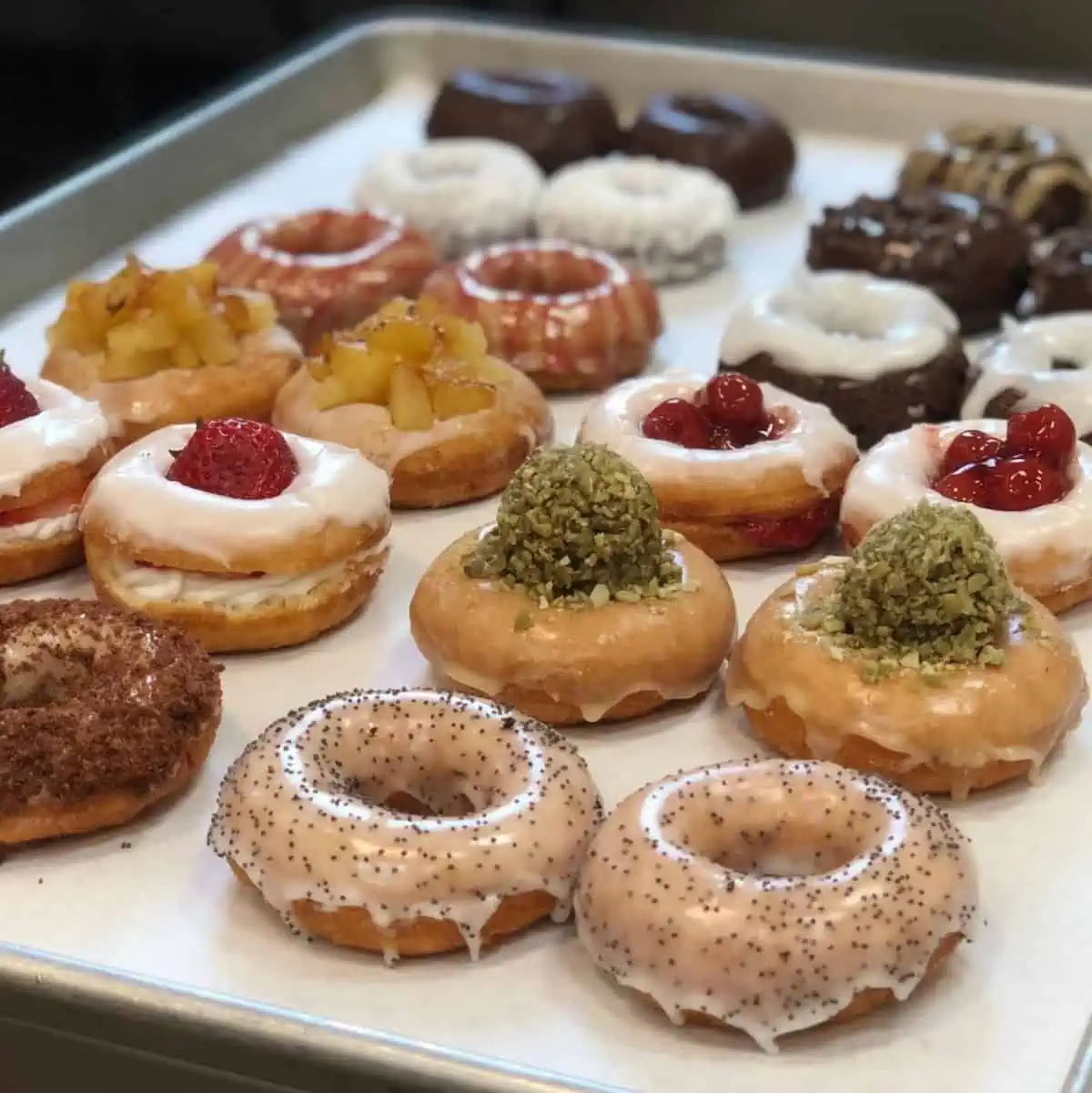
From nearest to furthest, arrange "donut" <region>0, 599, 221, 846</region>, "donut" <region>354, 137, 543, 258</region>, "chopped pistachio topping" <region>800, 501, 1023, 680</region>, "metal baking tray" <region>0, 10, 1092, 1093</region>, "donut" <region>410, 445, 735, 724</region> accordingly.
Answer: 1. "metal baking tray" <region>0, 10, 1092, 1093</region>
2. "donut" <region>0, 599, 221, 846</region>
3. "chopped pistachio topping" <region>800, 501, 1023, 680</region>
4. "donut" <region>410, 445, 735, 724</region>
5. "donut" <region>354, 137, 543, 258</region>

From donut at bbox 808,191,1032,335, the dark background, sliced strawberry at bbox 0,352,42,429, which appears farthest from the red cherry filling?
the dark background

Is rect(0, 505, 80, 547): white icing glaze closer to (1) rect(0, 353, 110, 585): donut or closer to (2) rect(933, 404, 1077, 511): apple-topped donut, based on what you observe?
(1) rect(0, 353, 110, 585): donut

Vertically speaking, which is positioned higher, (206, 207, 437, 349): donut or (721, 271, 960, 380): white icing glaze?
(721, 271, 960, 380): white icing glaze

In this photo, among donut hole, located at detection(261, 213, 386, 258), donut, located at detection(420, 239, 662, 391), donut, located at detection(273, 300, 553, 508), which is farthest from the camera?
→ donut hole, located at detection(261, 213, 386, 258)

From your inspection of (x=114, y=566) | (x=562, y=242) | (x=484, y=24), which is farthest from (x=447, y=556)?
(x=484, y=24)

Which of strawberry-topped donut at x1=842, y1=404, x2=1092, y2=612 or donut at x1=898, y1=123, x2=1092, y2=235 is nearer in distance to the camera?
strawberry-topped donut at x1=842, y1=404, x2=1092, y2=612

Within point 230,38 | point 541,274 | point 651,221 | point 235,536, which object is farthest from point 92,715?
point 230,38
